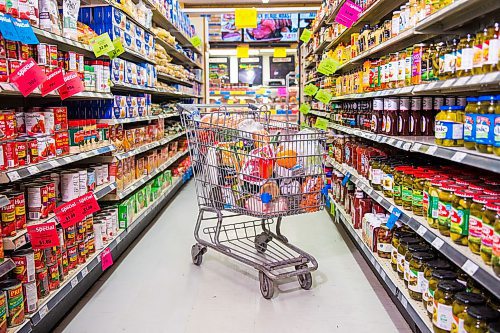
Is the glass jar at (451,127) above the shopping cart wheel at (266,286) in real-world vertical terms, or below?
above

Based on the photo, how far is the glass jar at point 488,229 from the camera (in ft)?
5.66

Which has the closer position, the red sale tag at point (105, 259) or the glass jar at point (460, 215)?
the glass jar at point (460, 215)

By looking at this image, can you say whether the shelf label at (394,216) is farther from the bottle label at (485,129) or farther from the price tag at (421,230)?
the bottle label at (485,129)

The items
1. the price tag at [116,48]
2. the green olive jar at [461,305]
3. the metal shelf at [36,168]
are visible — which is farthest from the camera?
the price tag at [116,48]

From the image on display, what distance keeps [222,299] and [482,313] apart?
170 cm

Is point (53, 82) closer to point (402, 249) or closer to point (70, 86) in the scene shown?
point (70, 86)

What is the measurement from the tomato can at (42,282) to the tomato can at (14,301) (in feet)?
0.74

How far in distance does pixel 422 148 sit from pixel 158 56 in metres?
4.25

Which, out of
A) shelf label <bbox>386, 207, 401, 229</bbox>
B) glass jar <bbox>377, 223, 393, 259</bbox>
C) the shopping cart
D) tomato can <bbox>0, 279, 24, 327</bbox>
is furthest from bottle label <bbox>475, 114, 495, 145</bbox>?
tomato can <bbox>0, 279, 24, 327</bbox>

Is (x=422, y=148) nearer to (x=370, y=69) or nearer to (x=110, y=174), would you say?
(x=370, y=69)

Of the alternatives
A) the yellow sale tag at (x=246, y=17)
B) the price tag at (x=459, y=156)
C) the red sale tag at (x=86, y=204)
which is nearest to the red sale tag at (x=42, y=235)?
the red sale tag at (x=86, y=204)

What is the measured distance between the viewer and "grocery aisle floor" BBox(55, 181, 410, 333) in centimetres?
271

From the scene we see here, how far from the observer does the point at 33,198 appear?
2.56m

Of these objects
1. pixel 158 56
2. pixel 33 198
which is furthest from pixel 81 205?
pixel 158 56
